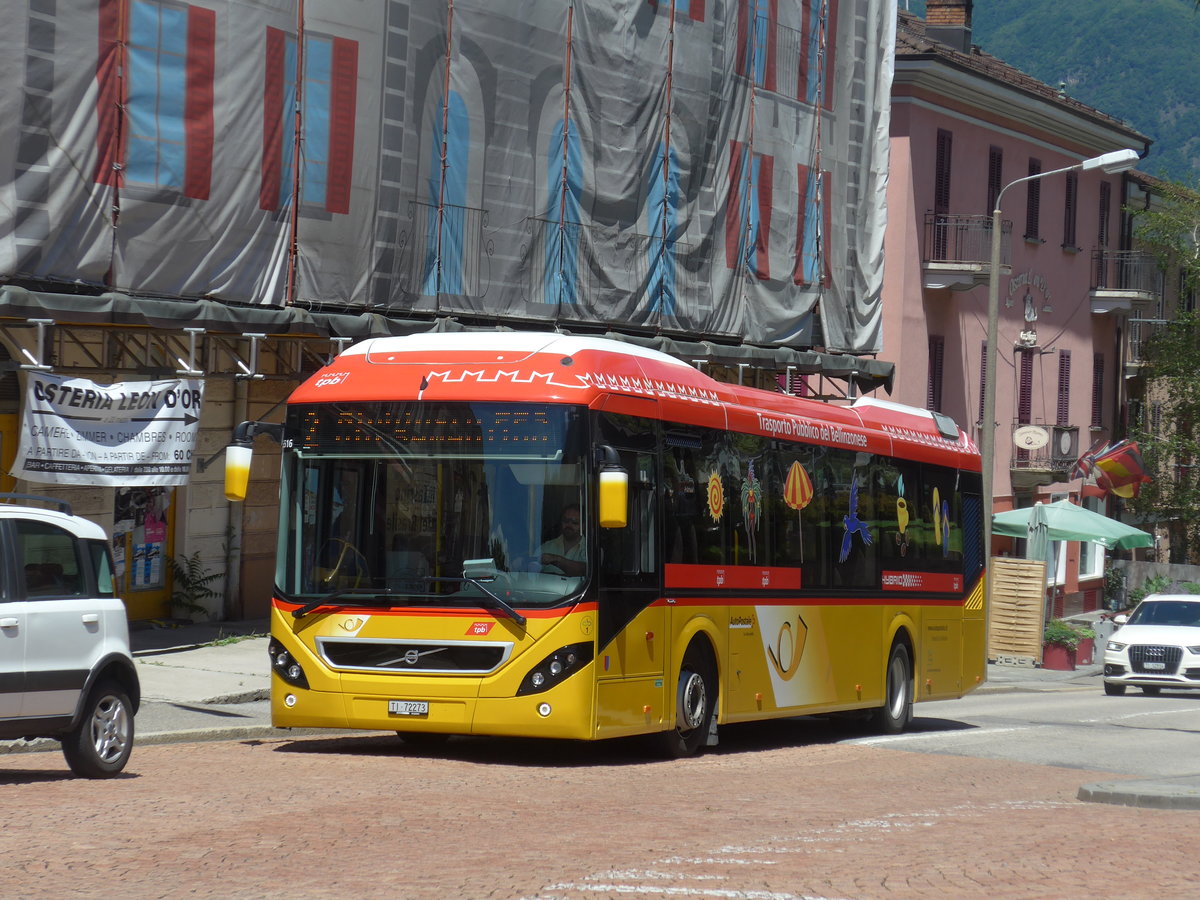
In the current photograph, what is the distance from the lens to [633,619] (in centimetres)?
1378

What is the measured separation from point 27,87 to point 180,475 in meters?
4.65

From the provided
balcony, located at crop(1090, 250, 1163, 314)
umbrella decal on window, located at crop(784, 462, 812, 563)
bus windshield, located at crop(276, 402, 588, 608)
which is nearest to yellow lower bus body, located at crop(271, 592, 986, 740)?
bus windshield, located at crop(276, 402, 588, 608)

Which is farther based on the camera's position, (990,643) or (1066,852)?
(990,643)

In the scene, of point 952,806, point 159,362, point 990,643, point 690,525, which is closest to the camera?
point 952,806

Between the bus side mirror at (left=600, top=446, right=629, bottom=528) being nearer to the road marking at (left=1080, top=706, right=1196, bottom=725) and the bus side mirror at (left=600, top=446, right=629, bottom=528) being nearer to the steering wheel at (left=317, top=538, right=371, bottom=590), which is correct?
the steering wheel at (left=317, top=538, right=371, bottom=590)

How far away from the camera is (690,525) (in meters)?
14.8

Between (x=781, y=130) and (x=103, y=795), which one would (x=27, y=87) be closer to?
(x=103, y=795)

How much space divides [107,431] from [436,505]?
824 centimetres

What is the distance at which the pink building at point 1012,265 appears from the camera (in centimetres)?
4219

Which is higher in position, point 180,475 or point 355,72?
point 355,72

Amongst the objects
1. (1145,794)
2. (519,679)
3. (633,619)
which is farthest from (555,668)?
(1145,794)

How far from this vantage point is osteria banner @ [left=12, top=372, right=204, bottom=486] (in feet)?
64.2

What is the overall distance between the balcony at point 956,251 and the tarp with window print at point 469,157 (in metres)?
4.68

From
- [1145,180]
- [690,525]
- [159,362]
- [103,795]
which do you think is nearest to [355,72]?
[159,362]
